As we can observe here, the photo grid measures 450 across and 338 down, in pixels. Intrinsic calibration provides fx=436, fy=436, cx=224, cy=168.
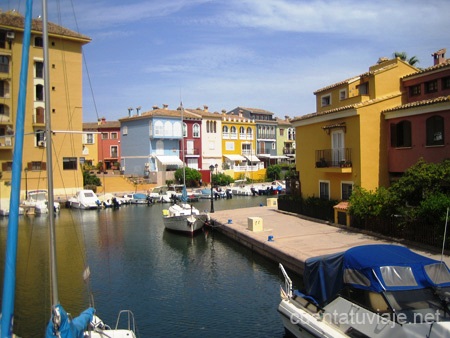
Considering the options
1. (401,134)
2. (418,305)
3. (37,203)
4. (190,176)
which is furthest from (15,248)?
(190,176)

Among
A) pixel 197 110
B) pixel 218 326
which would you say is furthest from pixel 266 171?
pixel 218 326

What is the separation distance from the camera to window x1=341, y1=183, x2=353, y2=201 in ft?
84.7

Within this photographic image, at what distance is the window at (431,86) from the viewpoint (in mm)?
24375

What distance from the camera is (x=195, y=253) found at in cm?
2384

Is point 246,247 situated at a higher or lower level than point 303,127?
lower

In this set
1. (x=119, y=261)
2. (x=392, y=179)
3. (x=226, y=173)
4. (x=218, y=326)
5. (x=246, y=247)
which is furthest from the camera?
(x=226, y=173)

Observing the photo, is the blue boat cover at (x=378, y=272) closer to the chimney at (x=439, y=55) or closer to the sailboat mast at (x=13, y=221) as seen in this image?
the sailboat mast at (x=13, y=221)

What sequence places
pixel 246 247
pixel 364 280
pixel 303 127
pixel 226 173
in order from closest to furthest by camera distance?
pixel 364 280, pixel 246 247, pixel 303 127, pixel 226 173

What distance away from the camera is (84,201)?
148 feet

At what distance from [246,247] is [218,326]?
10.4 meters

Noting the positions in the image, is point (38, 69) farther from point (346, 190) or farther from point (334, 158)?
point (346, 190)

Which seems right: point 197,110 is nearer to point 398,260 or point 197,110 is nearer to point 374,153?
point 374,153

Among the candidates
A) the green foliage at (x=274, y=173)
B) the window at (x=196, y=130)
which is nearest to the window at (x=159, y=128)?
the window at (x=196, y=130)

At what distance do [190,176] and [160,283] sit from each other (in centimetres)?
4499
